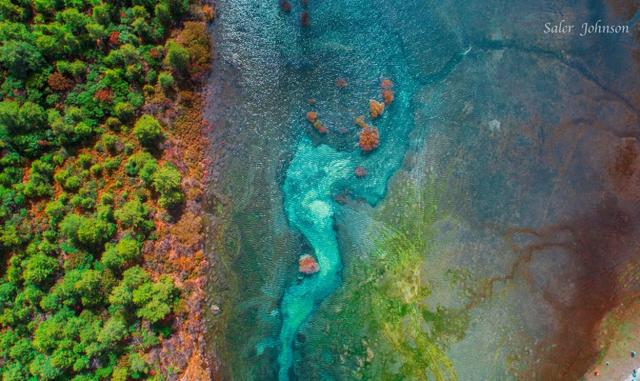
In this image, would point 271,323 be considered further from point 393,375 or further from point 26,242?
point 26,242

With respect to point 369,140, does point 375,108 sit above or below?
above

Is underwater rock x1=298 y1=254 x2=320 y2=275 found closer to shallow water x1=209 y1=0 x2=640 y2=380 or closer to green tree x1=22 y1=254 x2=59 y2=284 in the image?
shallow water x1=209 y1=0 x2=640 y2=380

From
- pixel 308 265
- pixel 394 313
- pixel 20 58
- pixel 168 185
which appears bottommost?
pixel 394 313

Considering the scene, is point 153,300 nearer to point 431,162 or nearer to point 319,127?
point 319,127

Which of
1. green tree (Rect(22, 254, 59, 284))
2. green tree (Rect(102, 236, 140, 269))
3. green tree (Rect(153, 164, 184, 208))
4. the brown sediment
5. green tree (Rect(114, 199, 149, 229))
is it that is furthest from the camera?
the brown sediment

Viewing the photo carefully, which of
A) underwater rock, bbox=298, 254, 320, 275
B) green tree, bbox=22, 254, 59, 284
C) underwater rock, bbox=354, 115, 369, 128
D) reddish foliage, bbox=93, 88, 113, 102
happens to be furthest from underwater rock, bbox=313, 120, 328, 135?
green tree, bbox=22, 254, 59, 284

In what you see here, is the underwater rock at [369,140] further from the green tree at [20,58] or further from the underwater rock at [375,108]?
the green tree at [20,58]

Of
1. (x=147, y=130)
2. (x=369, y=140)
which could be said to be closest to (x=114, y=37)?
(x=147, y=130)

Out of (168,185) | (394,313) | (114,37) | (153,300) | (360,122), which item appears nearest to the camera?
(153,300)
